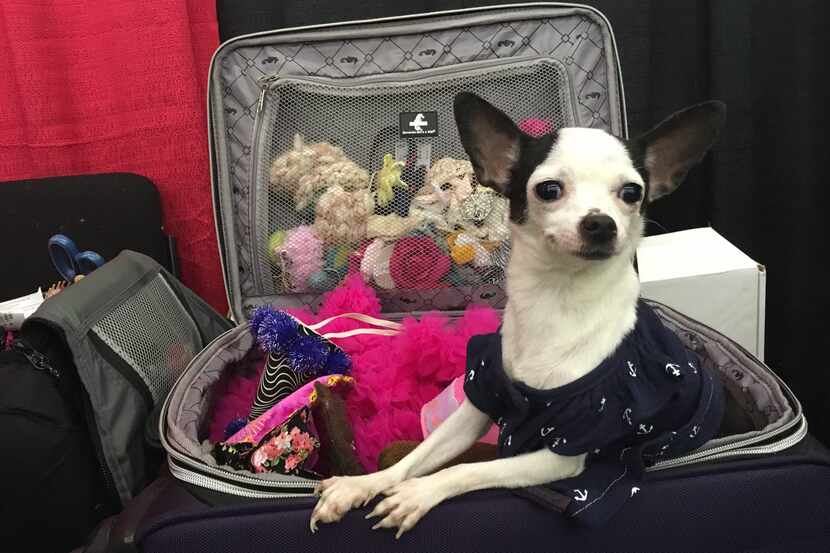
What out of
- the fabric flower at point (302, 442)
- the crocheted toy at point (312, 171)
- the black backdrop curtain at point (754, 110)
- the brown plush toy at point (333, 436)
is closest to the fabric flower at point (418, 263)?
the crocheted toy at point (312, 171)

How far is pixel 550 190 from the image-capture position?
819mm

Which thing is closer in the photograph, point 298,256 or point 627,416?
point 627,416

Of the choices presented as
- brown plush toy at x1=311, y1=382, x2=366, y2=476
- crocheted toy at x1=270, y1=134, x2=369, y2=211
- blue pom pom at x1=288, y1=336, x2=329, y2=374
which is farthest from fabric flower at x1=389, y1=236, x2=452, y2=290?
brown plush toy at x1=311, y1=382, x2=366, y2=476

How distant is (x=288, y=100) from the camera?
1.41 m

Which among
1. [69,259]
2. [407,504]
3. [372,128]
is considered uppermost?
[372,128]

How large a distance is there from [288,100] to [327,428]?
731mm

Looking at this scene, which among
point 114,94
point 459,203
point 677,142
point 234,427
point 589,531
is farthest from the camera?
point 114,94

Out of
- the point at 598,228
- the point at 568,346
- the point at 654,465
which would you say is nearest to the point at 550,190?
the point at 598,228

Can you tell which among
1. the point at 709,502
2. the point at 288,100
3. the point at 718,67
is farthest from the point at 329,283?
the point at 718,67

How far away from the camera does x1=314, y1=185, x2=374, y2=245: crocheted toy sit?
137cm

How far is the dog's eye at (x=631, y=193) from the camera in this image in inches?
32.5

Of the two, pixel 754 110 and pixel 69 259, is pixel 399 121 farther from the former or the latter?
pixel 754 110

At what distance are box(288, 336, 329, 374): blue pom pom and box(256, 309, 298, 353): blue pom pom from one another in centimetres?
1

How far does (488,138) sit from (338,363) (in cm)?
55
